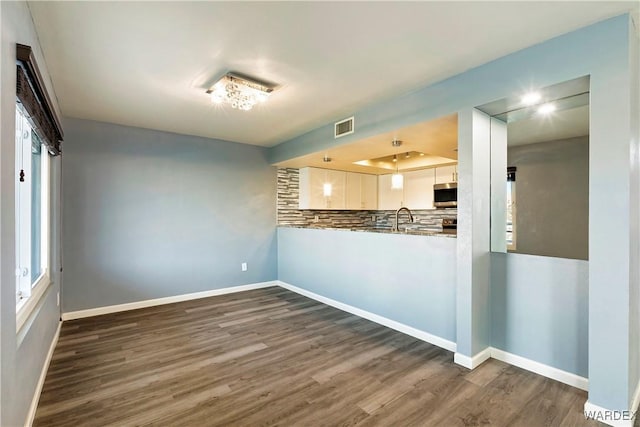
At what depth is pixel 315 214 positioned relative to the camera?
19.2ft

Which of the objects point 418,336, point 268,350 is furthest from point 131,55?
point 418,336

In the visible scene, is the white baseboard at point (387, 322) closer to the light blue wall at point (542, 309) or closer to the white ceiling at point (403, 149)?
the light blue wall at point (542, 309)

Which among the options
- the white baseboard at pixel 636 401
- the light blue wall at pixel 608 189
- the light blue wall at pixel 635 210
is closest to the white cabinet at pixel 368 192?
the light blue wall at pixel 608 189

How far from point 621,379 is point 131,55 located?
3794mm

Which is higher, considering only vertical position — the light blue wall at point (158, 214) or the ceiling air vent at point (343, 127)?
the ceiling air vent at point (343, 127)

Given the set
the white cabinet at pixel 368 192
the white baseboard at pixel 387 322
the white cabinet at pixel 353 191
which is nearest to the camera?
the white baseboard at pixel 387 322

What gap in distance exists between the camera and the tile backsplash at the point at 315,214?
5402mm

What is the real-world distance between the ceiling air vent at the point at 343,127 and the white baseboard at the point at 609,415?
9.82 ft

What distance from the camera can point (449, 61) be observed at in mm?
2324

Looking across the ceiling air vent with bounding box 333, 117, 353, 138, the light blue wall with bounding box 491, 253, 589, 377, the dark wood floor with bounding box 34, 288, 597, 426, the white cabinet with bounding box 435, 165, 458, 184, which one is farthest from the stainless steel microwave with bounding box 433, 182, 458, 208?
the dark wood floor with bounding box 34, 288, 597, 426

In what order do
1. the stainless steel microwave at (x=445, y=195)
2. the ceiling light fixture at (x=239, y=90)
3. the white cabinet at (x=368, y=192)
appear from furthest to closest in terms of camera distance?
the white cabinet at (x=368, y=192), the stainless steel microwave at (x=445, y=195), the ceiling light fixture at (x=239, y=90)

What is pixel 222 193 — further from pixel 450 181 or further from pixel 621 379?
pixel 621 379

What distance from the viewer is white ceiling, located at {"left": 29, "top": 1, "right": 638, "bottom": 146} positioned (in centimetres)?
174

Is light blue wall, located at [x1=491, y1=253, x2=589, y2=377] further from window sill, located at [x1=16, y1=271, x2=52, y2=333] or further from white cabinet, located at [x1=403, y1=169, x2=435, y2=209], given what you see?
window sill, located at [x1=16, y1=271, x2=52, y2=333]
